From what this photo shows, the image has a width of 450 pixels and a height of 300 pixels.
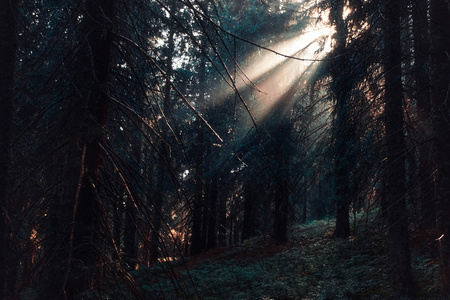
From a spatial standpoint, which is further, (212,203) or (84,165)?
(212,203)

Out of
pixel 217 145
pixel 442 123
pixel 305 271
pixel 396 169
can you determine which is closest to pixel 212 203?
pixel 305 271

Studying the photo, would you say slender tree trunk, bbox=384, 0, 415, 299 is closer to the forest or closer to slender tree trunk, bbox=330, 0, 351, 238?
the forest

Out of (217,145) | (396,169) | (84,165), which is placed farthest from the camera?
(396,169)

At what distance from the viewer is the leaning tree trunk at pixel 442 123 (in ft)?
16.8

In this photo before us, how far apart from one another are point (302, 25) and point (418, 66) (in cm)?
789

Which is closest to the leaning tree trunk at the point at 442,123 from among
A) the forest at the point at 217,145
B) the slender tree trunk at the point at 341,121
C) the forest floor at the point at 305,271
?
the forest at the point at 217,145

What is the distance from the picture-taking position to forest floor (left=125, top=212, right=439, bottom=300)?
898cm

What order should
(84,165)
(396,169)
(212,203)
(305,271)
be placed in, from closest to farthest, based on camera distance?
(84,165)
(396,169)
(305,271)
(212,203)

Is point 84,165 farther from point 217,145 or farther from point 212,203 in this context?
point 212,203

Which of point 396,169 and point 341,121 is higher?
point 341,121

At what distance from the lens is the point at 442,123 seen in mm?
5352

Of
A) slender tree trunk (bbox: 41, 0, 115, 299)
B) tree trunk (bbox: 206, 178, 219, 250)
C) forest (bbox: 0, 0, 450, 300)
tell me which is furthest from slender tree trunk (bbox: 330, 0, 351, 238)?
tree trunk (bbox: 206, 178, 219, 250)

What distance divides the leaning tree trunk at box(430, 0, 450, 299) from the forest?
2 cm

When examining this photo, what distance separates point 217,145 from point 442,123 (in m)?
3.69
